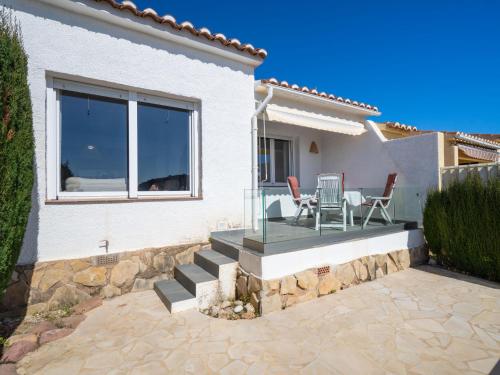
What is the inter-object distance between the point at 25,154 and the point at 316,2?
15111 mm

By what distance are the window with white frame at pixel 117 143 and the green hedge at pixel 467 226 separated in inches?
358

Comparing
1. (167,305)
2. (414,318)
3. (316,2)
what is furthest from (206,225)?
(316,2)

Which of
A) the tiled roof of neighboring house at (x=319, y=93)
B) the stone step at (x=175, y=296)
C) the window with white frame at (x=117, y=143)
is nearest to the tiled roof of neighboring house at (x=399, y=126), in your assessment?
the tiled roof of neighboring house at (x=319, y=93)

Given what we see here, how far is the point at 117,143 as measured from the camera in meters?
8.20

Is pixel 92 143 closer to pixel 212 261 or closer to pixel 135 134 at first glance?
pixel 135 134

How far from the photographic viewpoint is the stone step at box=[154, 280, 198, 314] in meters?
6.58

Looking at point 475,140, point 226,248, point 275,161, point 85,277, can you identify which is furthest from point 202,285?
point 475,140

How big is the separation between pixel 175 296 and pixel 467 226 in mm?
9858

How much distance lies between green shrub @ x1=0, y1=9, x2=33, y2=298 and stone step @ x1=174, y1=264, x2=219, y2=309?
378 cm

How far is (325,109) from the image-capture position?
43.2ft

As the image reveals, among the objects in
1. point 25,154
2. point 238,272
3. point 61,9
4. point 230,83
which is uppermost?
point 61,9

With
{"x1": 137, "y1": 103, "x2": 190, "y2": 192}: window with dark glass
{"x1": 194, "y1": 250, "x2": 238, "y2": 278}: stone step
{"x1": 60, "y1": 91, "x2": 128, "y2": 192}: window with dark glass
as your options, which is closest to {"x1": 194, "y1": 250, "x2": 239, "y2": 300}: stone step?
{"x1": 194, "y1": 250, "x2": 238, "y2": 278}: stone step

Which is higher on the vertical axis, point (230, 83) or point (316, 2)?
point (316, 2)

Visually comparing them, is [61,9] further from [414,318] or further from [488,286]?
[488,286]
